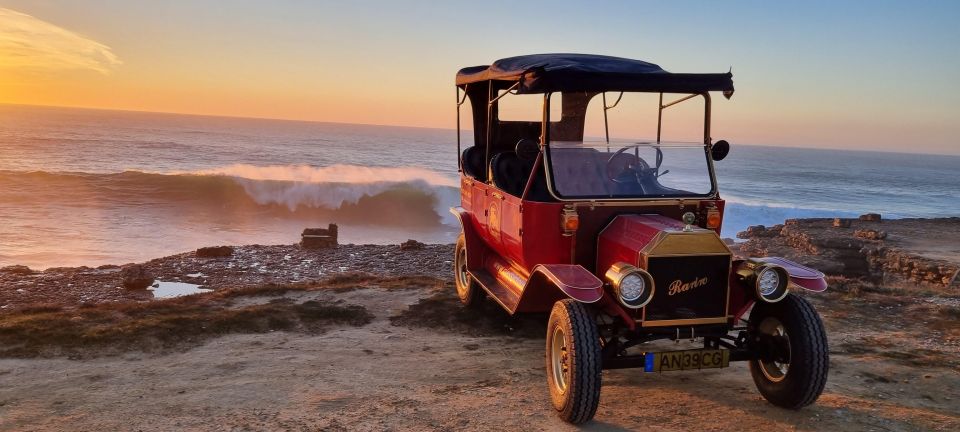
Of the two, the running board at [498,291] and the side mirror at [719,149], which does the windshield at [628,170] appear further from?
the running board at [498,291]

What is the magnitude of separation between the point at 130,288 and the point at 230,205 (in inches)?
778

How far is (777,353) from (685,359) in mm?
943

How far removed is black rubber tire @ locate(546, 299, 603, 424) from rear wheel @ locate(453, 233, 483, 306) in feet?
12.0

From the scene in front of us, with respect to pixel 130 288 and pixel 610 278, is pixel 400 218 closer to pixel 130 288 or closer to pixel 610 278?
pixel 130 288

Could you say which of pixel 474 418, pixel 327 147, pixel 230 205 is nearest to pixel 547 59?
pixel 474 418

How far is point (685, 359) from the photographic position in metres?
4.75

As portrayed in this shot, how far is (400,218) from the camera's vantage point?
2984cm

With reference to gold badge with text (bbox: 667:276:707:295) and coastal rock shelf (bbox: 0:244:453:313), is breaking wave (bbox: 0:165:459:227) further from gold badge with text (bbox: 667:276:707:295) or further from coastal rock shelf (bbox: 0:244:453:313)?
gold badge with text (bbox: 667:276:707:295)

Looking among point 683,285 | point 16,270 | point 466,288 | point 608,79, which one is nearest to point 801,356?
point 683,285

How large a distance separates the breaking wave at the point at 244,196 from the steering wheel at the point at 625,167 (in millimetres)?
23138

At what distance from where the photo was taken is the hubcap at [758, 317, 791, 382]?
16.5ft

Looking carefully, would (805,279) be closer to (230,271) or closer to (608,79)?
(608,79)

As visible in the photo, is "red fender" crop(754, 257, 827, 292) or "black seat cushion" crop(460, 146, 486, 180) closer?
"red fender" crop(754, 257, 827, 292)

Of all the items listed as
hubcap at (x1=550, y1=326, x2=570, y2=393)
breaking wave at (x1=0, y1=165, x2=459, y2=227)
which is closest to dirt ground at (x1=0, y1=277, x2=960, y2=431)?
hubcap at (x1=550, y1=326, x2=570, y2=393)
